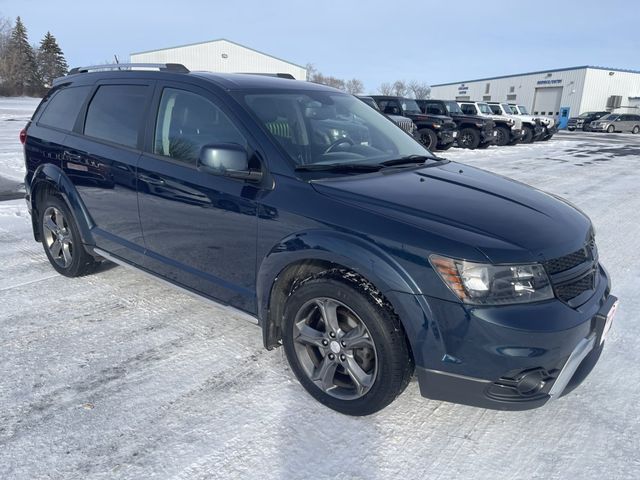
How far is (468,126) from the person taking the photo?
18.4 metres

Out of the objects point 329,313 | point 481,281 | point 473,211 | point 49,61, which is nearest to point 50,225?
point 329,313

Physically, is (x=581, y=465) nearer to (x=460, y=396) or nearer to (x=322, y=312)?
(x=460, y=396)

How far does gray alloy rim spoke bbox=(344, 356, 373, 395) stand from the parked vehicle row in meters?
12.2

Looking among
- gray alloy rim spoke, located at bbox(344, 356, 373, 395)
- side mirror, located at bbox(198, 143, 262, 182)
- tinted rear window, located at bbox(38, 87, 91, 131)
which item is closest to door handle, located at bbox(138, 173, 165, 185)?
side mirror, located at bbox(198, 143, 262, 182)

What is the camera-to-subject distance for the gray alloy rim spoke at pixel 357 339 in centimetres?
252

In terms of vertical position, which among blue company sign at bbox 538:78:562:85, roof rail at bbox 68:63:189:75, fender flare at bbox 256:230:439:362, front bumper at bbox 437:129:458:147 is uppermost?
blue company sign at bbox 538:78:562:85

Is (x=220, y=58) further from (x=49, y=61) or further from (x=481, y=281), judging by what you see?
(x=481, y=281)

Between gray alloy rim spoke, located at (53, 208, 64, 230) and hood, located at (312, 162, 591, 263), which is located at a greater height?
hood, located at (312, 162, 591, 263)

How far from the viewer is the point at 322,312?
8.68ft

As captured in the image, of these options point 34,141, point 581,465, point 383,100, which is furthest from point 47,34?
point 581,465

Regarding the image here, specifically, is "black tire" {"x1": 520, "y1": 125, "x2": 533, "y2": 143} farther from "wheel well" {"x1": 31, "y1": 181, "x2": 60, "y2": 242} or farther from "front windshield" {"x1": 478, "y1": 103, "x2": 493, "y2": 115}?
"wheel well" {"x1": 31, "y1": 181, "x2": 60, "y2": 242}

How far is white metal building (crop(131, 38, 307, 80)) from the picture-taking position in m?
42.7

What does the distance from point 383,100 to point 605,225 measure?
1179 centimetres

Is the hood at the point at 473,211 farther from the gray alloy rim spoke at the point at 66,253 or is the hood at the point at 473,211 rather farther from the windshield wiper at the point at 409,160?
the gray alloy rim spoke at the point at 66,253
